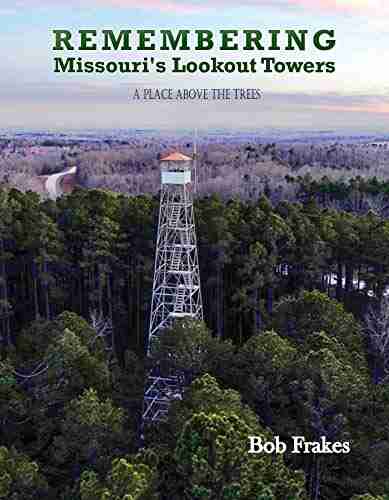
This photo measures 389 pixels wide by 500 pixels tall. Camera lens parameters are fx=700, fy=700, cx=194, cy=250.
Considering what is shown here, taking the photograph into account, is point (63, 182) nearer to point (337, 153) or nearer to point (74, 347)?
point (337, 153)

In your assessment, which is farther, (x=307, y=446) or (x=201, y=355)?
(x=201, y=355)

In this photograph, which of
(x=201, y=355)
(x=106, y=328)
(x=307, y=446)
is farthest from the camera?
(x=106, y=328)

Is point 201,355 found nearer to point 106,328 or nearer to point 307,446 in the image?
point 307,446

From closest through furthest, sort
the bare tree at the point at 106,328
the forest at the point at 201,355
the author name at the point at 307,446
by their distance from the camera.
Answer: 1. the forest at the point at 201,355
2. the author name at the point at 307,446
3. the bare tree at the point at 106,328

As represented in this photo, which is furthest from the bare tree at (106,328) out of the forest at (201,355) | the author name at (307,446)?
the author name at (307,446)

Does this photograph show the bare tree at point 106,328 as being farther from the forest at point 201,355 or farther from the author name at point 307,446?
the author name at point 307,446

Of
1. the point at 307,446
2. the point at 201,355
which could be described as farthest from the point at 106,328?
the point at 307,446

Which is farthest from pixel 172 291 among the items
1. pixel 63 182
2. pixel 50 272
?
pixel 63 182

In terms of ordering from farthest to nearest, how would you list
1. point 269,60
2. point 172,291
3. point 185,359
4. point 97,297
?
point 97,297
point 172,291
point 185,359
point 269,60

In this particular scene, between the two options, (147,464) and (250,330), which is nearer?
(147,464)
